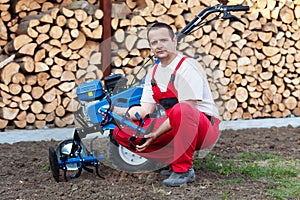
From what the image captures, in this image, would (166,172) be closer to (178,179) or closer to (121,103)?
(178,179)

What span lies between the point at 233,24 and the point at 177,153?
10.9 ft

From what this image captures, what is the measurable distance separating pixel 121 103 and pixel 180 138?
0.63 metres

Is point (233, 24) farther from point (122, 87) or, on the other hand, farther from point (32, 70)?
point (122, 87)

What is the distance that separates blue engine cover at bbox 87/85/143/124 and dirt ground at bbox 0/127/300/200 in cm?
42

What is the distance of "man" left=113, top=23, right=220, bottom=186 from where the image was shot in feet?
11.2

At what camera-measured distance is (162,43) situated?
139 inches

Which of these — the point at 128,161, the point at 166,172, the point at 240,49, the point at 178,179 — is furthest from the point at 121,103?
the point at 240,49

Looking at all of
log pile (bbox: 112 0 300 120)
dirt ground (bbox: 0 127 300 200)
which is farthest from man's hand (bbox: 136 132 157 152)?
log pile (bbox: 112 0 300 120)

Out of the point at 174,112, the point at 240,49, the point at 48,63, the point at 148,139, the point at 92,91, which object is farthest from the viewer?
the point at 240,49

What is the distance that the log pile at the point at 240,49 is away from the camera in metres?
6.08

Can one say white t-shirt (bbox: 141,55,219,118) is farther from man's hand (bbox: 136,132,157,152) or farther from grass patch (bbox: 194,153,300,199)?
grass patch (bbox: 194,153,300,199)

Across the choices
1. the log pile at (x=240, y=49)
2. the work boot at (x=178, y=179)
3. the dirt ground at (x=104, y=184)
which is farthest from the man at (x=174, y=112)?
the log pile at (x=240, y=49)

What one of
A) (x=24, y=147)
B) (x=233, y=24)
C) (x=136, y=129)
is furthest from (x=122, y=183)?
(x=233, y=24)

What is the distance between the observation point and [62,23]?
5.72m
